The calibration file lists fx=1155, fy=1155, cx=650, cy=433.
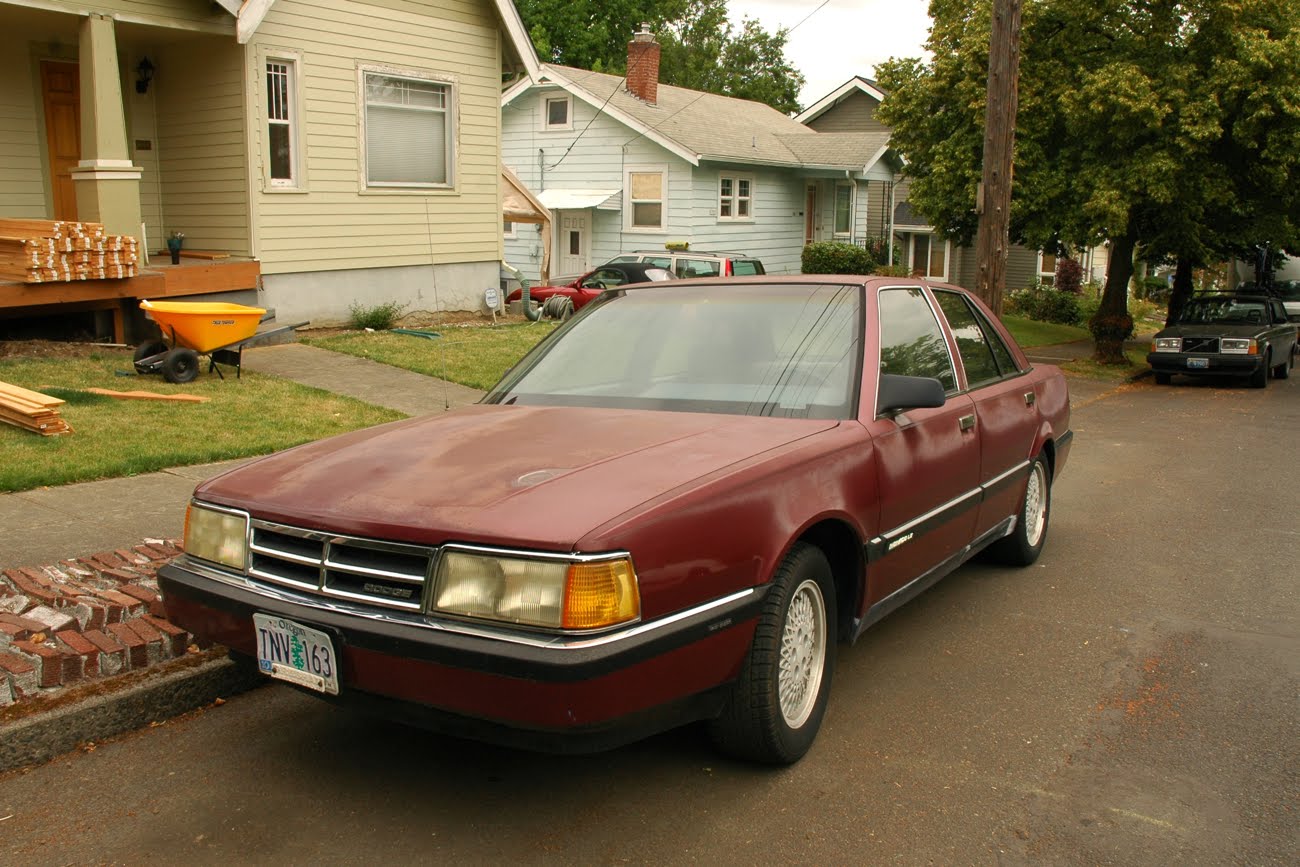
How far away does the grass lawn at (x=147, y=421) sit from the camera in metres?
7.61

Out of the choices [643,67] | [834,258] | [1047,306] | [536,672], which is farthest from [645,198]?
[536,672]

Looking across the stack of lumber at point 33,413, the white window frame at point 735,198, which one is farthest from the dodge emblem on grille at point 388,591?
the white window frame at point 735,198

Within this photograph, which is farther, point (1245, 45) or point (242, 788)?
point (1245, 45)

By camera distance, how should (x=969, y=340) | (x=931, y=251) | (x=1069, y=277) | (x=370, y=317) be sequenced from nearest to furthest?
(x=969, y=340)
(x=370, y=317)
(x=1069, y=277)
(x=931, y=251)

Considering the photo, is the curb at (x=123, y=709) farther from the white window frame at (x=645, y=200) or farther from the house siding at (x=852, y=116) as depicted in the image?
the house siding at (x=852, y=116)

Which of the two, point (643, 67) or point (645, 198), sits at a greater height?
point (643, 67)

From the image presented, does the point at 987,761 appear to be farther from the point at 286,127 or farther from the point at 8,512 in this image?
the point at 286,127

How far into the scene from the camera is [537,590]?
3.19 meters

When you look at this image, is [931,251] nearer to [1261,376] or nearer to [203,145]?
[1261,376]

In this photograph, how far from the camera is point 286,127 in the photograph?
14820mm

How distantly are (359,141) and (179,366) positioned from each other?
19.9ft

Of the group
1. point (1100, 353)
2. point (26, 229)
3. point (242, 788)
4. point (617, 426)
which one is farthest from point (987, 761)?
point (1100, 353)

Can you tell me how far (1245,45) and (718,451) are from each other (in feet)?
52.7

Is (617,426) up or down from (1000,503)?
up
